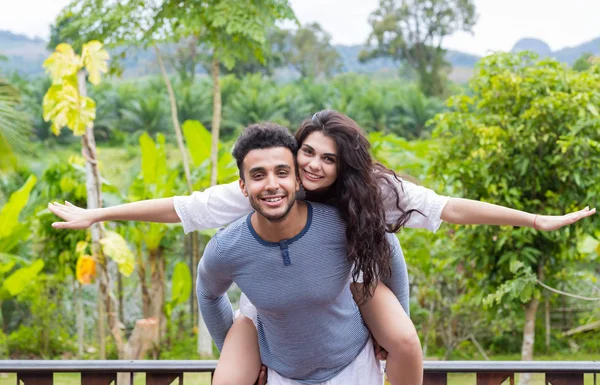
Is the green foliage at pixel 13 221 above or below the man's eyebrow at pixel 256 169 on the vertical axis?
below


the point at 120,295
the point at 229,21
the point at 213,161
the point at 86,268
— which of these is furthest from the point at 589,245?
the point at 120,295

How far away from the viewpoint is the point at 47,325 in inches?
238

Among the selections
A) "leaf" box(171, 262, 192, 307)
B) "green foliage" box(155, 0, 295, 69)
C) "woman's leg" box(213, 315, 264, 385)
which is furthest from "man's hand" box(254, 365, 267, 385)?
"leaf" box(171, 262, 192, 307)

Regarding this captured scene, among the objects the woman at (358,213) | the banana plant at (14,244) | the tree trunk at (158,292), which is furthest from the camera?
the tree trunk at (158,292)

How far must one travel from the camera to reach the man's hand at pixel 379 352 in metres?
1.79

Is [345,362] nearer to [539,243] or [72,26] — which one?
[539,243]

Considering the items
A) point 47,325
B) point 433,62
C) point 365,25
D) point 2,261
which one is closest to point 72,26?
point 2,261

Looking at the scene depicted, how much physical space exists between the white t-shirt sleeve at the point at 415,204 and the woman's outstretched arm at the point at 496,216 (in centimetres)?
2

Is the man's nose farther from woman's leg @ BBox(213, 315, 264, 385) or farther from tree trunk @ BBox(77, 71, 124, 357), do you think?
tree trunk @ BBox(77, 71, 124, 357)

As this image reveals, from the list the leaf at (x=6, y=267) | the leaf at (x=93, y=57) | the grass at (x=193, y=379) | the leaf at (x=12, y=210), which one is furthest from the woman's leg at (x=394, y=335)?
the leaf at (x=6, y=267)

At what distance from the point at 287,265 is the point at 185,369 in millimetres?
484

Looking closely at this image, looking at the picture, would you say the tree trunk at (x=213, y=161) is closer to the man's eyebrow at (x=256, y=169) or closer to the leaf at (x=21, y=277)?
the leaf at (x=21, y=277)

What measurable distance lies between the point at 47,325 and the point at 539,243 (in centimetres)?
412

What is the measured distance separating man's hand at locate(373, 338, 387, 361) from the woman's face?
1.40 ft
